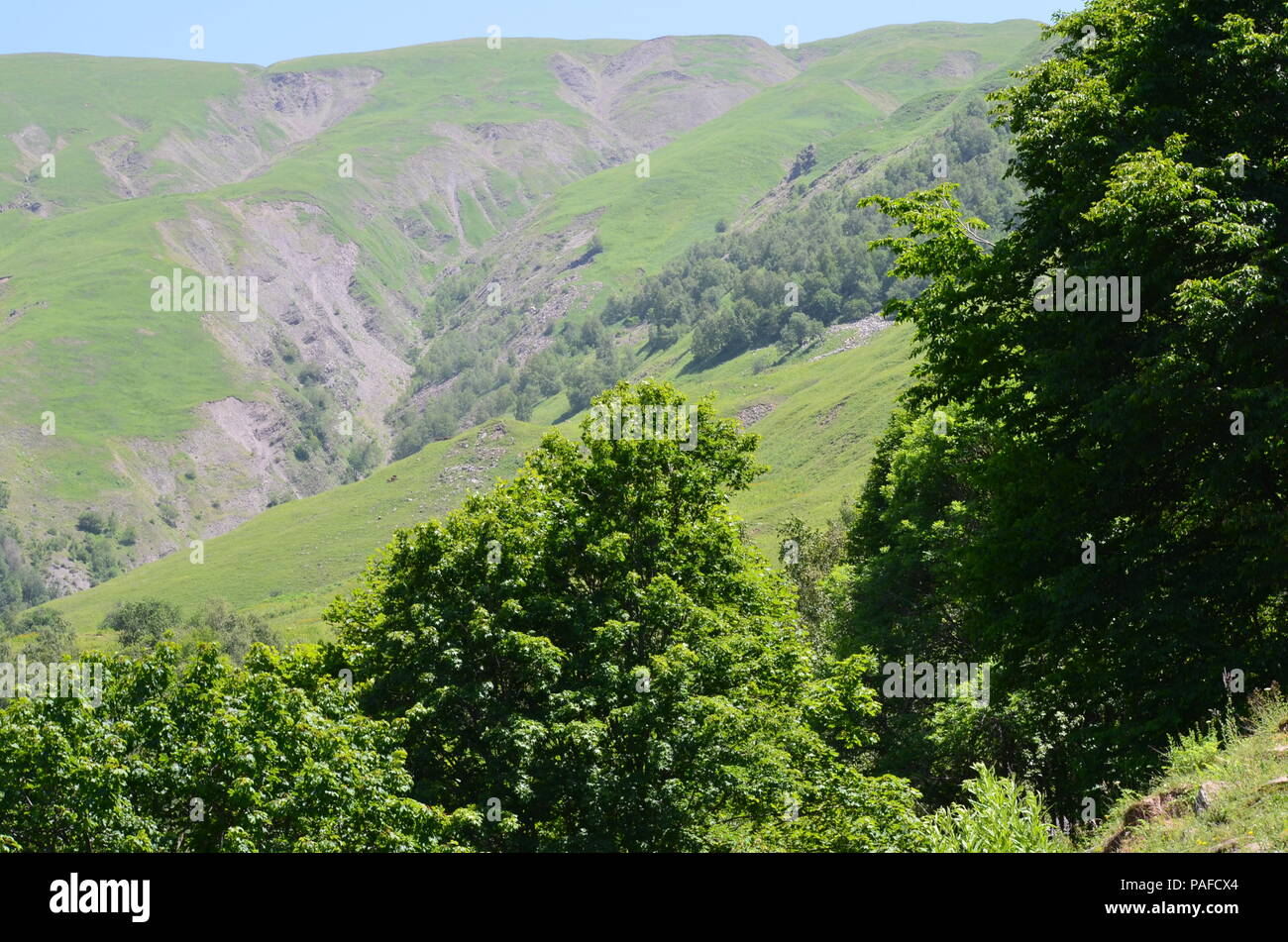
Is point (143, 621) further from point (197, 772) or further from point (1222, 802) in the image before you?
point (1222, 802)

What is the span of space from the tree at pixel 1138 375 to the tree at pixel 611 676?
725 centimetres

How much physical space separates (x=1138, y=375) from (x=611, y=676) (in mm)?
14523

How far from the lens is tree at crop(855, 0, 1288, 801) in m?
17.5

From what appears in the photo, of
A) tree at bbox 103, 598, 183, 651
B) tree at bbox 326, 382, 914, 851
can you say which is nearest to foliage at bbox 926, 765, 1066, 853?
tree at bbox 326, 382, 914, 851

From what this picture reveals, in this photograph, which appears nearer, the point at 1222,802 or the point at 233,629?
the point at 1222,802

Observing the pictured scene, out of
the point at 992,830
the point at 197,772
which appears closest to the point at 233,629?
the point at 197,772

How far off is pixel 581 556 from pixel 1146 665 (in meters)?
15.6

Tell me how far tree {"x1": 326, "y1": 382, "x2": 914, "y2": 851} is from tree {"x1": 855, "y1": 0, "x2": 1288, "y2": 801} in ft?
23.8

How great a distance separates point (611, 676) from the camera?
27172mm

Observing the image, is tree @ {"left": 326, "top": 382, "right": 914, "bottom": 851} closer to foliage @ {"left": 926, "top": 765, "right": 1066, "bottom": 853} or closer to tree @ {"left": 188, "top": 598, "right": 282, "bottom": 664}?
foliage @ {"left": 926, "top": 765, "right": 1066, "bottom": 853}

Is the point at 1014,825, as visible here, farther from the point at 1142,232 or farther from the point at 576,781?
the point at 576,781

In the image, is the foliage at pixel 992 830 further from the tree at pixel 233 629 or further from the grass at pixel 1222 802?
the tree at pixel 233 629

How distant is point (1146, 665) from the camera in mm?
18734
